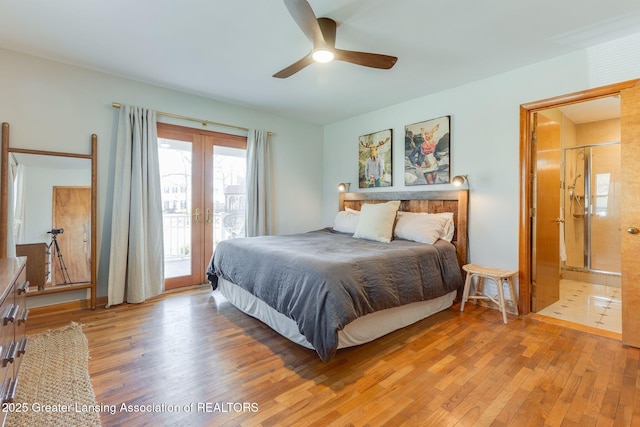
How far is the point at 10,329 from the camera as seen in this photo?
1.36m

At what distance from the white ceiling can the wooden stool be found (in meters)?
2.02

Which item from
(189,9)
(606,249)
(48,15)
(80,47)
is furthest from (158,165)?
(606,249)

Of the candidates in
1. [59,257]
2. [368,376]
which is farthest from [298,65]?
[59,257]

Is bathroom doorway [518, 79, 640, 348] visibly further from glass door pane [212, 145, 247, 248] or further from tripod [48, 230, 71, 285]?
tripod [48, 230, 71, 285]

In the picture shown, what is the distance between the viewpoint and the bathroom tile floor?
107 inches

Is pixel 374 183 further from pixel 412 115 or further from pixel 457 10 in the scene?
pixel 457 10

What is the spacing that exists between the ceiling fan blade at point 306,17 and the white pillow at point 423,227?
2.07 m

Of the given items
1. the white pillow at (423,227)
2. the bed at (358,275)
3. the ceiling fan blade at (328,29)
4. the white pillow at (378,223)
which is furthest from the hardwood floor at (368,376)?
the ceiling fan blade at (328,29)

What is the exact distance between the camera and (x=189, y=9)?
2.06 meters

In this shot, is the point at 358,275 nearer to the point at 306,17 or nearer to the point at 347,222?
the point at 306,17

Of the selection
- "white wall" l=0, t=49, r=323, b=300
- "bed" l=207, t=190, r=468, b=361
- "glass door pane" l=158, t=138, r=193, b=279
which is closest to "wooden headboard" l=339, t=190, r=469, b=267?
"bed" l=207, t=190, r=468, b=361

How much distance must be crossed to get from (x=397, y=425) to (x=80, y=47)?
3.76 metres

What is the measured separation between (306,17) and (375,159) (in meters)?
2.68

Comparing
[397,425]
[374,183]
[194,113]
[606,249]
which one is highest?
[194,113]
